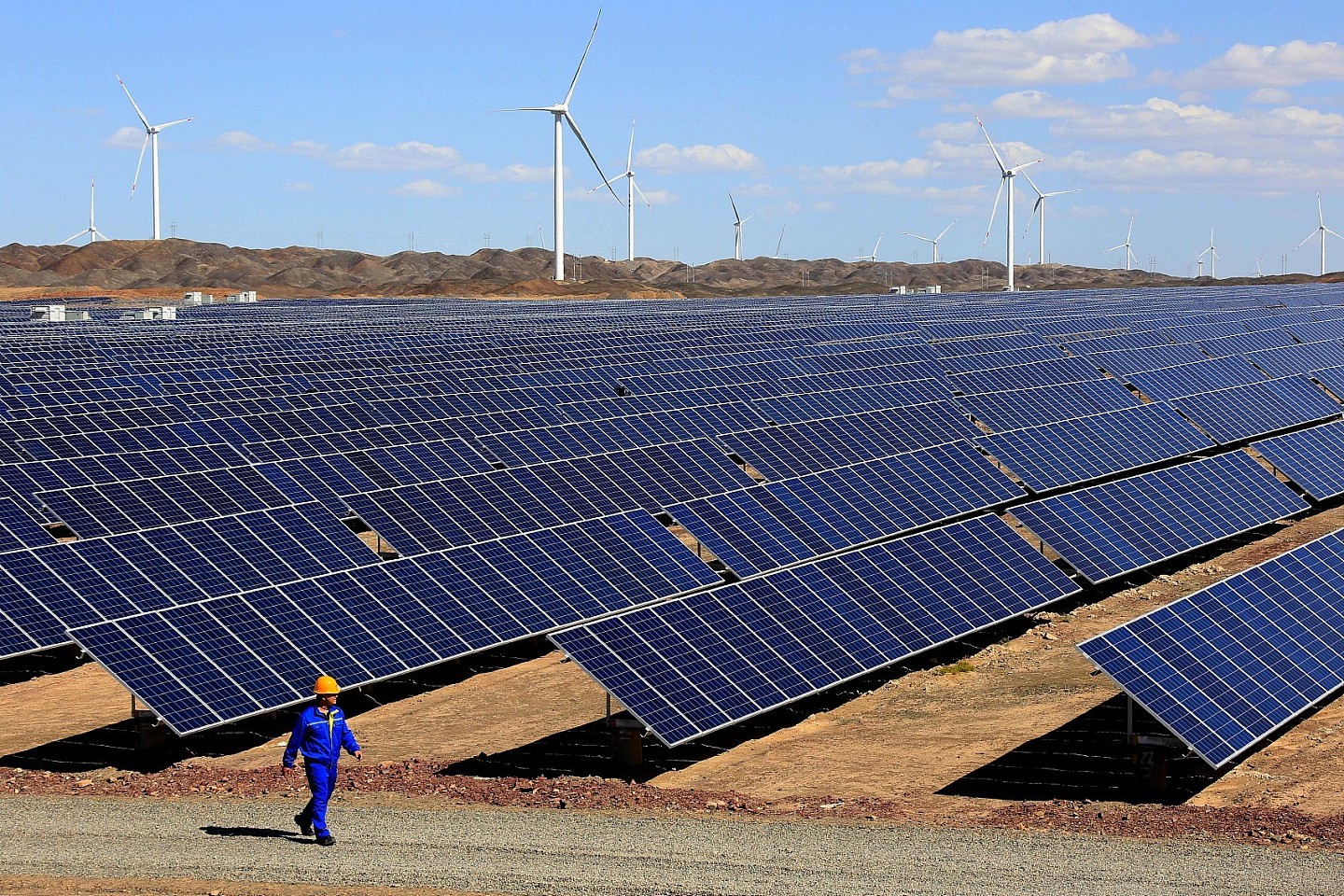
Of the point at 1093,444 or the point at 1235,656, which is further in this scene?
the point at 1093,444

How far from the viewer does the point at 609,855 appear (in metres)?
17.4

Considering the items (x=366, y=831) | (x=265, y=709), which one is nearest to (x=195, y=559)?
(x=265, y=709)

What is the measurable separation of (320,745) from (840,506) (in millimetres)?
19050

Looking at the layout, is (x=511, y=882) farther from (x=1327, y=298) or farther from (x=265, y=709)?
(x=1327, y=298)

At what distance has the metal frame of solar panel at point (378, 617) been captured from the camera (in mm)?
21266

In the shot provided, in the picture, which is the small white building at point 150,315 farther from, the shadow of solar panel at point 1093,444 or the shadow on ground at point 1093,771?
the shadow on ground at point 1093,771

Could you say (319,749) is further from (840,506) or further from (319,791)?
(840,506)

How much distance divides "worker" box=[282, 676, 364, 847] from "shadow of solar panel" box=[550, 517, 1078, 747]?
4811 millimetres

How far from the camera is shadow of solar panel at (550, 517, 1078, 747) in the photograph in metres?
21.8

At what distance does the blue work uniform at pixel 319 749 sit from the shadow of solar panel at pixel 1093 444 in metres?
26.1

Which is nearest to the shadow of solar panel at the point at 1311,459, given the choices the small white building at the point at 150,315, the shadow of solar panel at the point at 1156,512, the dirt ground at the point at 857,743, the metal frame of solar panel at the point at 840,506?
the shadow of solar panel at the point at 1156,512

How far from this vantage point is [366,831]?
18.0 metres

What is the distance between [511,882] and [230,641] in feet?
25.2

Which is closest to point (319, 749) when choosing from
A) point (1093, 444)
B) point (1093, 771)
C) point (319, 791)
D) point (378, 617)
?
point (319, 791)
